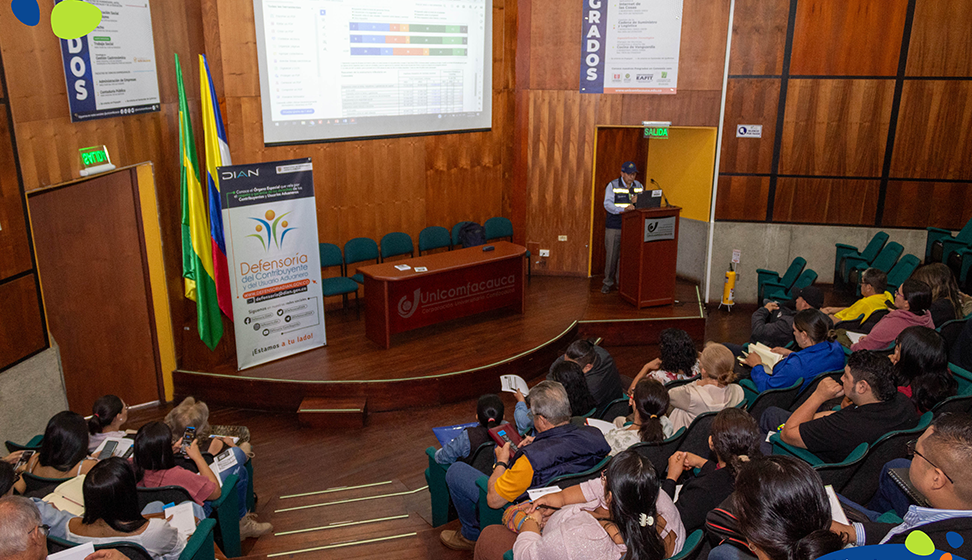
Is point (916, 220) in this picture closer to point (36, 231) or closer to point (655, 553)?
point (655, 553)

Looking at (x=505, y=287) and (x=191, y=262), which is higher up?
(x=191, y=262)

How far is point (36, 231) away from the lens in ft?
18.6

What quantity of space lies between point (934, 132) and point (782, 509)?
841 cm

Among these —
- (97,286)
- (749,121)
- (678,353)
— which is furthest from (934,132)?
(97,286)

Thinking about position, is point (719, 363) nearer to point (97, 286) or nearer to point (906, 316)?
point (906, 316)

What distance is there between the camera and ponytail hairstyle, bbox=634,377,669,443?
3.77 metres

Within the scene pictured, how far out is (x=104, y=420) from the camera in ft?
13.9

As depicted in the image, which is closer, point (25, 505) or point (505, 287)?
point (25, 505)

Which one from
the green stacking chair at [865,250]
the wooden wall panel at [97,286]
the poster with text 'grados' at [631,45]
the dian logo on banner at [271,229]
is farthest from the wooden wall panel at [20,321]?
the green stacking chair at [865,250]

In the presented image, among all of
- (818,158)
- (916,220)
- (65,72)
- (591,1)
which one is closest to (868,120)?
(818,158)

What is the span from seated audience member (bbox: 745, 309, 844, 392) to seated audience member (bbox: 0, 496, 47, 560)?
4162 millimetres

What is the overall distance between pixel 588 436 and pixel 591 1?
22.5 ft

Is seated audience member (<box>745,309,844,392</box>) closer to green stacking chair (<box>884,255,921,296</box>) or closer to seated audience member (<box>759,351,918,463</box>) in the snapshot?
seated audience member (<box>759,351,918,463</box>)

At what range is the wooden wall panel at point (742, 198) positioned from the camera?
362 inches
